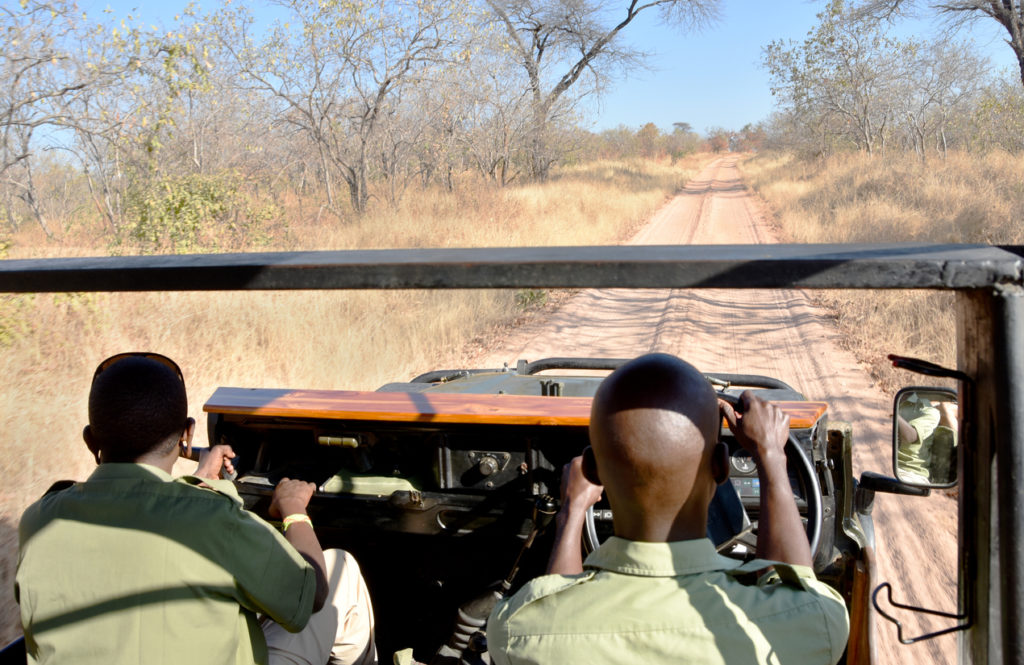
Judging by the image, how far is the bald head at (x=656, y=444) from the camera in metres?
1.39

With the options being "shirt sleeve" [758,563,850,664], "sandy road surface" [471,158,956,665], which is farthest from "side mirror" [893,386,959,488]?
"sandy road surface" [471,158,956,665]

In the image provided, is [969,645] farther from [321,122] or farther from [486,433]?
[321,122]

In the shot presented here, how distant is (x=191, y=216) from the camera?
10.2 metres

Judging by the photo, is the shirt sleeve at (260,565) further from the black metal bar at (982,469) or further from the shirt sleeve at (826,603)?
the black metal bar at (982,469)

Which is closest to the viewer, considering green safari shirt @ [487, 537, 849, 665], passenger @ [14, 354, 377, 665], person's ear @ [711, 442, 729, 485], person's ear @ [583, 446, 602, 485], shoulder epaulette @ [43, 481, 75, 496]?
green safari shirt @ [487, 537, 849, 665]

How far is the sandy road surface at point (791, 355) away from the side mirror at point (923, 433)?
221cm

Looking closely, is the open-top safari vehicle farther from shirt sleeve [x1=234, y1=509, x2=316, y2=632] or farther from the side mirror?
shirt sleeve [x1=234, y1=509, x2=316, y2=632]

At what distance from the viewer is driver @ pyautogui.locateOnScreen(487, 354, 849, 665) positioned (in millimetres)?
1320

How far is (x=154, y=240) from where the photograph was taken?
995cm

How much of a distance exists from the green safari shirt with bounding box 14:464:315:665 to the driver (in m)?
0.63

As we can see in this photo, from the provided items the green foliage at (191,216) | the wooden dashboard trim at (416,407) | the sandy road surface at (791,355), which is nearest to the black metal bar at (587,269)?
the wooden dashboard trim at (416,407)

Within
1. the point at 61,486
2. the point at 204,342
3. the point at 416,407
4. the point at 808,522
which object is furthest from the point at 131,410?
the point at 204,342

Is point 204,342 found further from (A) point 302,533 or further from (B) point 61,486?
(A) point 302,533

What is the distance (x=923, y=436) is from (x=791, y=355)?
703 cm
